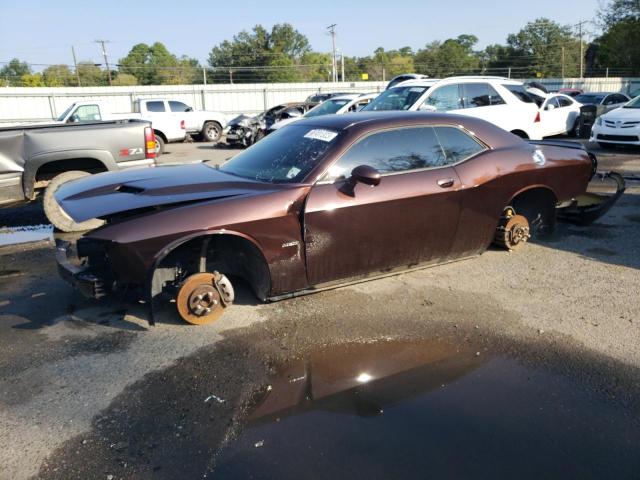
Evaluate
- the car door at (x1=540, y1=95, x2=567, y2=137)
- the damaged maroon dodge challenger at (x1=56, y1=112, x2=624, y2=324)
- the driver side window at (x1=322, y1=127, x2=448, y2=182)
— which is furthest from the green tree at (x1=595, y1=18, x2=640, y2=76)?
the driver side window at (x1=322, y1=127, x2=448, y2=182)

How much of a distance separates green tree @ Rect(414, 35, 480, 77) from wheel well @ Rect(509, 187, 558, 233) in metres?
63.3

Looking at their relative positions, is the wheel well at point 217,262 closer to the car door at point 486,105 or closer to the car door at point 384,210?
the car door at point 384,210

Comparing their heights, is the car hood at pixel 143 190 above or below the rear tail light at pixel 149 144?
below

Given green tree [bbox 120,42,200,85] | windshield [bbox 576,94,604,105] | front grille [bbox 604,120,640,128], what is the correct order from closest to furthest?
1. front grille [bbox 604,120,640,128]
2. windshield [bbox 576,94,604,105]
3. green tree [bbox 120,42,200,85]

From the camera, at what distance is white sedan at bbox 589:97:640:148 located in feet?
39.8

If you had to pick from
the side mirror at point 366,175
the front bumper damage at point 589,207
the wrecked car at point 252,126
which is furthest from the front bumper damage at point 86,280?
the wrecked car at point 252,126

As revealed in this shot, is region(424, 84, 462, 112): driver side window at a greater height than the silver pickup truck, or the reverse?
region(424, 84, 462, 112): driver side window

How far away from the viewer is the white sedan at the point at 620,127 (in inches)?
478

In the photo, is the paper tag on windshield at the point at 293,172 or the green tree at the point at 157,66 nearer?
the paper tag on windshield at the point at 293,172

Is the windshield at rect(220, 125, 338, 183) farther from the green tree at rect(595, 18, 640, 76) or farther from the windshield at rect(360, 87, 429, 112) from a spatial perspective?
the green tree at rect(595, 18, 640, 76)

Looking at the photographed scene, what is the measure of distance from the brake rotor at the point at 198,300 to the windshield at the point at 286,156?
98cm

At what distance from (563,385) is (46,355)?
344 cm

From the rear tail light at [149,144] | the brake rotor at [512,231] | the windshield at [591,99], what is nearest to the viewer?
the brake rotor at [512,231]

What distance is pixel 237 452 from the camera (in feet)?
8.50
